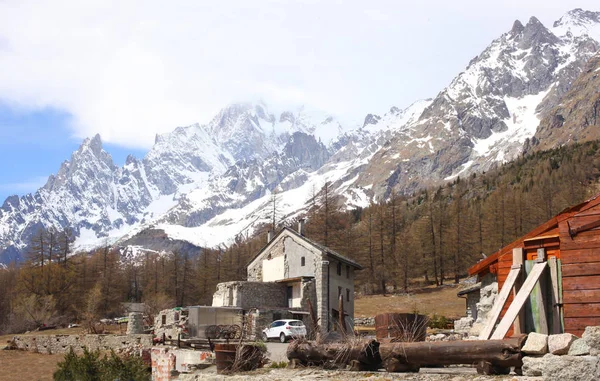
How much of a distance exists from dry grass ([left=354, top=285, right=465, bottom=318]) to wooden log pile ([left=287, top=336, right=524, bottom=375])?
151ft

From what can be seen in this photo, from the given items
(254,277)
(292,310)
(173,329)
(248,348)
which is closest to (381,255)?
(254,277)

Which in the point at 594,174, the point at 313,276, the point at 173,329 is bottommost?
the point at 173,329

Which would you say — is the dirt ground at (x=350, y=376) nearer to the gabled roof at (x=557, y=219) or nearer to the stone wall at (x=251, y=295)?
the gabled roof at (x=557, y=219)

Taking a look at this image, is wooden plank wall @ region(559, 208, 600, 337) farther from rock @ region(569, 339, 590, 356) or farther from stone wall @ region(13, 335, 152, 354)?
stone wall @ region(13, 335, 152, 354)

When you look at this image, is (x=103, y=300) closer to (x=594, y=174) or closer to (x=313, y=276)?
(x=313, y=276)

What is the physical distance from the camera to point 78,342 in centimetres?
5403

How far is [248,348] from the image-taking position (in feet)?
56.4

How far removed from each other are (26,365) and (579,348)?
45.1 meters

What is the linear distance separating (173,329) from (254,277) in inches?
603

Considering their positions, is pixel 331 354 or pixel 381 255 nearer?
pixel 331 354

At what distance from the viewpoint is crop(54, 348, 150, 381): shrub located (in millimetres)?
27984

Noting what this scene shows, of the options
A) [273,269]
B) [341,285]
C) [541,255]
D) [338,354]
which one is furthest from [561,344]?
[273,269]

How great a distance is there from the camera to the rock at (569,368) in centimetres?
1017

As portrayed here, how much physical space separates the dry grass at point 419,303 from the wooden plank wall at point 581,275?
45.1m
